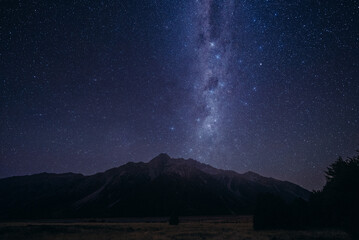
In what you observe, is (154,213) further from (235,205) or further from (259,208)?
(259,208)

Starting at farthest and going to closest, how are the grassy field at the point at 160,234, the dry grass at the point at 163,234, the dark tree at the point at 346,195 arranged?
the grassy field at the point at 160,234 < the dry grass at the point at 163,234 < the dark tree at the point at 346,195

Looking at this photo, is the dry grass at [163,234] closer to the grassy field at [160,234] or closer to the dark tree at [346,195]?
the grassy field at [160,234]

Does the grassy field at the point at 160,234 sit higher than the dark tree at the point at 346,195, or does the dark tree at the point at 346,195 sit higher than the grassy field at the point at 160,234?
the dark tree at the point at 346,195

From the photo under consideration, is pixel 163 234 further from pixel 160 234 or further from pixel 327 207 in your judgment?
pixel 327 207

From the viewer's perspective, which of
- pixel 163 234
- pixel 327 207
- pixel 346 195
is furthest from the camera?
pixel 163 234

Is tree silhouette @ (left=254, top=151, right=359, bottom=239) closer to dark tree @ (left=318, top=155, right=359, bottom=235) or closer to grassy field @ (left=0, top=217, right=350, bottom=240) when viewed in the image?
dark tree @ (left=318, top=155, right=359, bottom=235)

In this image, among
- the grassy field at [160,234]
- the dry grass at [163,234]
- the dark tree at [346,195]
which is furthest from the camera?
the grassy field at [160,234]

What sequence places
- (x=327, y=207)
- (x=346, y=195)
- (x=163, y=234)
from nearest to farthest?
(x=346, y=195) → (x=327, y=207) → (x=163, y=234)

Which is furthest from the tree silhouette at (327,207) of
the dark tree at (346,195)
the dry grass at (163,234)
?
the dry grass at (163,234)

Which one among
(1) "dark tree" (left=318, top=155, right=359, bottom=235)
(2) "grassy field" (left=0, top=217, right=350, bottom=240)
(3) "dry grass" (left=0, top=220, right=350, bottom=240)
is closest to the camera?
(1) "dark tree" (left=318, top=155, right=359, bottom=235)

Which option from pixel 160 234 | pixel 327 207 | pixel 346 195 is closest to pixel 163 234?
pixel 160 234

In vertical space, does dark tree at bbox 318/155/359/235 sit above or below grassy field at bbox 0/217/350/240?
above

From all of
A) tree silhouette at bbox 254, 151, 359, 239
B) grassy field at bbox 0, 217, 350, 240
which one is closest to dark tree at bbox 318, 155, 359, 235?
tree silhouette at bbox 254, 151, 359, 239

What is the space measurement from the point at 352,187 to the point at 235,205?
199023 millimetres
